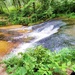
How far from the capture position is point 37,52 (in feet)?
17.9

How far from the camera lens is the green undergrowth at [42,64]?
4.78 metres

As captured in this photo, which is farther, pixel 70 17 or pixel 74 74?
pixel 70 17

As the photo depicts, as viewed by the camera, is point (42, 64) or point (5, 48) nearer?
point (42, 64)

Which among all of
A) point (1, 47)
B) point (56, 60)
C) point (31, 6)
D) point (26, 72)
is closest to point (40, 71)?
point (26, 72)

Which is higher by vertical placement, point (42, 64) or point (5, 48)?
point (42, 64)

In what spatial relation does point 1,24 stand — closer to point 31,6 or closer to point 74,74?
point 31,6

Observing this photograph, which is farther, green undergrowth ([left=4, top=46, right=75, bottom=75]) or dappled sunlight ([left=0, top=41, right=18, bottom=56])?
dappled sunlight ([left=0, top=41, right=18, bottom=56])

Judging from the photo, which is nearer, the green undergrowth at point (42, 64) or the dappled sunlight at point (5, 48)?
A: the green undergrowth at point (42, 64)

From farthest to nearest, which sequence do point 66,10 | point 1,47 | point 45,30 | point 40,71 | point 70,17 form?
point 66,10 → point 70,17 → point 45,30 → point 1,47 → point 40,71

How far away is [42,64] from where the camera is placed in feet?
16.3

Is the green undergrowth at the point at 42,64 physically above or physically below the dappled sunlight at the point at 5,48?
above

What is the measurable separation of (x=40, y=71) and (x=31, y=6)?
727 inches

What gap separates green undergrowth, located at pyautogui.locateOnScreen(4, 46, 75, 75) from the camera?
478cm

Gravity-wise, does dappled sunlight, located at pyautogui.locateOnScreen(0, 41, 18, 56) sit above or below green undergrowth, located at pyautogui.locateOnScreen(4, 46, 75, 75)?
below
